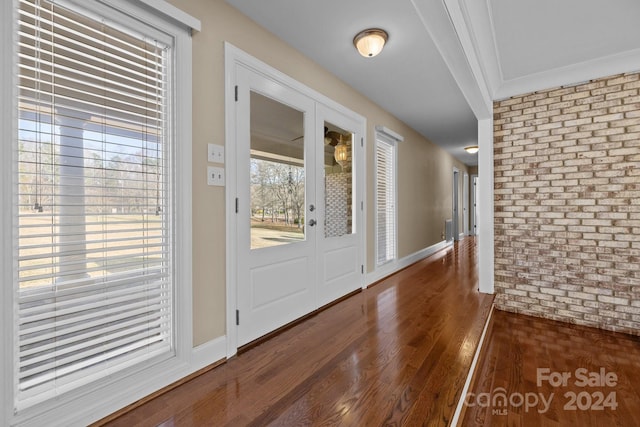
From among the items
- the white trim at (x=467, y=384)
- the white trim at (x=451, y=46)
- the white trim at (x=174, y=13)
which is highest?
the white trim at (x=174, y=13)

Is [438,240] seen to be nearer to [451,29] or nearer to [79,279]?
[451,29]

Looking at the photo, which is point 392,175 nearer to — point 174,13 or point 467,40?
point 467,40

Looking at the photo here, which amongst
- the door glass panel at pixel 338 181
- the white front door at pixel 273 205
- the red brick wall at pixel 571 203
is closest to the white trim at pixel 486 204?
the red brick wall at pixel 571 203

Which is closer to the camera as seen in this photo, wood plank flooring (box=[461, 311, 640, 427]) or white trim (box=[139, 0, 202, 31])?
white trim (box=[139, 0, 202, 31])

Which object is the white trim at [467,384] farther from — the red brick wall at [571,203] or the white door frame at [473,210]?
the white door frame at [473,210]

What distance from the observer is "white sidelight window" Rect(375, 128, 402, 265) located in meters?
4.11

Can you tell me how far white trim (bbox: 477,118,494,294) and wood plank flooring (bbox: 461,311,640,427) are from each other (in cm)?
68

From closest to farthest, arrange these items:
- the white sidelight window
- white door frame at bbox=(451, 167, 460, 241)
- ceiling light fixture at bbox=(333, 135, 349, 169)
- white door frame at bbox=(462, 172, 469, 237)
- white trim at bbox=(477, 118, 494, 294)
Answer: ceiling light fixture at bbox=(333, 135, 349, 169)
white trim at bbox=(477, 118, 494, 294)
the white sidelight window
white door frame at bbox=(451, 167, 460, 241)
white door frame at bbox=(462, 172, 469, 237)

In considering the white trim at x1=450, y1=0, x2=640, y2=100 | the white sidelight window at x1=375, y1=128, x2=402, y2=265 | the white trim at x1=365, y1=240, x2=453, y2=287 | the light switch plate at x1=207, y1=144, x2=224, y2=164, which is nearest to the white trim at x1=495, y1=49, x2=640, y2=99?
the white trim at x1=450, y1=0, x2=640, y2=100

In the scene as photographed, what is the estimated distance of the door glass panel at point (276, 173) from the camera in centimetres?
229

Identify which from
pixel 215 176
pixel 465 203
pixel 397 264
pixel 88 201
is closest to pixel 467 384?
pixel 215 176

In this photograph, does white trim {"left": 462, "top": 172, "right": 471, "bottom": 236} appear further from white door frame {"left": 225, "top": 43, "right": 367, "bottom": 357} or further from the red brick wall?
white door frame {"left": 225, "top": 43, "right": 367, "bottom": 357}

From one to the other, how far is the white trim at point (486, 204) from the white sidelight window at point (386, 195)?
1226 millimetres

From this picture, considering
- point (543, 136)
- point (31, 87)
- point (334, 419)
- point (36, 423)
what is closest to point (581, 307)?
point (543, 136)
